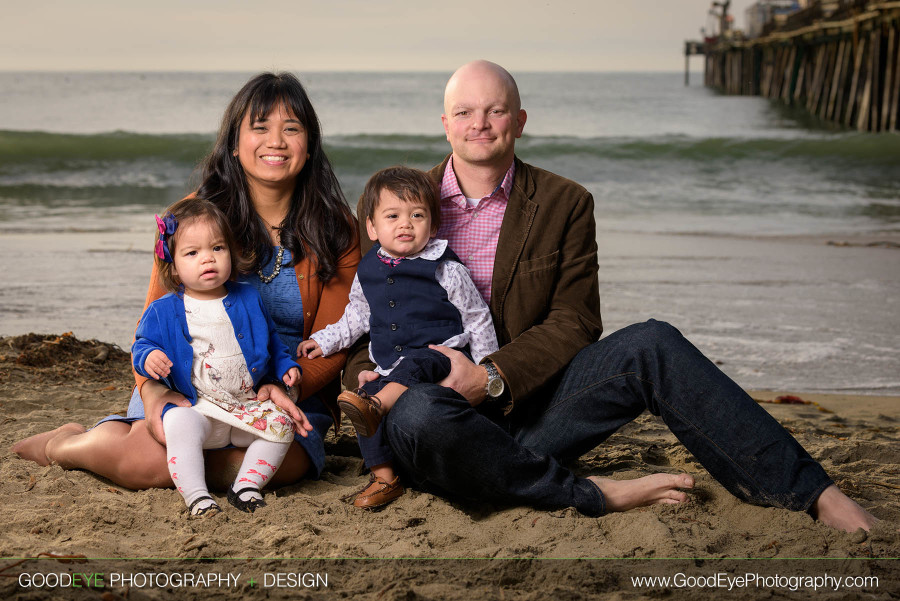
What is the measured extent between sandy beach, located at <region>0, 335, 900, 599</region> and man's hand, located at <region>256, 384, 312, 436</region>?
24cm

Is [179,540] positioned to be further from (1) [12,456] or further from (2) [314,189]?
(2) [314,189]

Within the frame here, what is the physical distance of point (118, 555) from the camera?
224 centimetres

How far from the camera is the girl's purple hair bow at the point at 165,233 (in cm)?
272

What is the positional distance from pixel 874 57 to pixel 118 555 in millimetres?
21107

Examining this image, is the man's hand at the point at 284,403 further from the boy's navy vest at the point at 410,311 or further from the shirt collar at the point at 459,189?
the shirt collar at the point at 459,189

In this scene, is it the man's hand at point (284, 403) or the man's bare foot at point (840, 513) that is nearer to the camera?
the man's bare foot at point (840, 513)

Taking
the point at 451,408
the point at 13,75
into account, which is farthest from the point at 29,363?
the point at 13,75

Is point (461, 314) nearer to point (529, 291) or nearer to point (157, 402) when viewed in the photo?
point (529, 291)

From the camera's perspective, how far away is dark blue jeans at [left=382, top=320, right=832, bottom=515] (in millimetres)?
2572

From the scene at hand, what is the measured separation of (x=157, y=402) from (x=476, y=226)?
49.0 inches

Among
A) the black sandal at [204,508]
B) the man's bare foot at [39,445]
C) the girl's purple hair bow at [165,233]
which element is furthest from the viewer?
the man's bare foot at [39,445]

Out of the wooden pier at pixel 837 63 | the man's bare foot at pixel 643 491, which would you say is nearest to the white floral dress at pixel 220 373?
the man's bare foot at pixel 643 491

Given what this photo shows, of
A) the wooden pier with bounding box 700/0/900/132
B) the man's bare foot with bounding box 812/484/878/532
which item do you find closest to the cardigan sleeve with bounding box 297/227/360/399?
the man's bare foot with bounding box 812/484/878/532

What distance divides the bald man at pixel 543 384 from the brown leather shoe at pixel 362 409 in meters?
0.06
